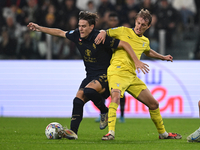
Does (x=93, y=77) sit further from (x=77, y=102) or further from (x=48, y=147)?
(x=48, y=147)

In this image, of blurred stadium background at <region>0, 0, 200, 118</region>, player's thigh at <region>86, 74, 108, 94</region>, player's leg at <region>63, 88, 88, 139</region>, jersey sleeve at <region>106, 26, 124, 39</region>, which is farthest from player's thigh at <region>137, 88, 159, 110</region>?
blurred stadium background at <region>0, 0, 200, 118</region>

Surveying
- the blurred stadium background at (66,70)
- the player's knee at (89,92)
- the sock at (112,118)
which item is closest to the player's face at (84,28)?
the player's knee at (89,92)

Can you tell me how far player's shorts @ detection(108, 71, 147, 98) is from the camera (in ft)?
16.2

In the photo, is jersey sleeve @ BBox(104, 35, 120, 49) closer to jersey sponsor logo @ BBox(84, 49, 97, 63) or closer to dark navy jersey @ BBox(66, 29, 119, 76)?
dark navy jersey @ BBox(66, 29, 119, 76)

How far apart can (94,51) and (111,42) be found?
28 centimetres

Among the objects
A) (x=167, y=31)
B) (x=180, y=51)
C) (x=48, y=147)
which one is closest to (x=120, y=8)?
(x=167, y=31)

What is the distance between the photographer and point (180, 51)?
1039 cm

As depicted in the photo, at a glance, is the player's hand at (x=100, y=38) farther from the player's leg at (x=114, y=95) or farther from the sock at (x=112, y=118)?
the sock at (x=112, y=118)

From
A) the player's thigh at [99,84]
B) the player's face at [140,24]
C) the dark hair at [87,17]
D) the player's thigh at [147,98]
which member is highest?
the dark hair at [87,17]

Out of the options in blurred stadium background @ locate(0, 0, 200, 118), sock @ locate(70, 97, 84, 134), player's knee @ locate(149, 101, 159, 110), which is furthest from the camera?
blurred stadium background @ locate(0, 0, 200, 118)

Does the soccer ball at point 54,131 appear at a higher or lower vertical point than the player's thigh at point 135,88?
lower

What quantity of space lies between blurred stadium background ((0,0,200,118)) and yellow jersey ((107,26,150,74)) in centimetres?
436

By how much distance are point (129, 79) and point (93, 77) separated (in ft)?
1.74

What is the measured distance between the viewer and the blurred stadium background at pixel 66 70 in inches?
381
